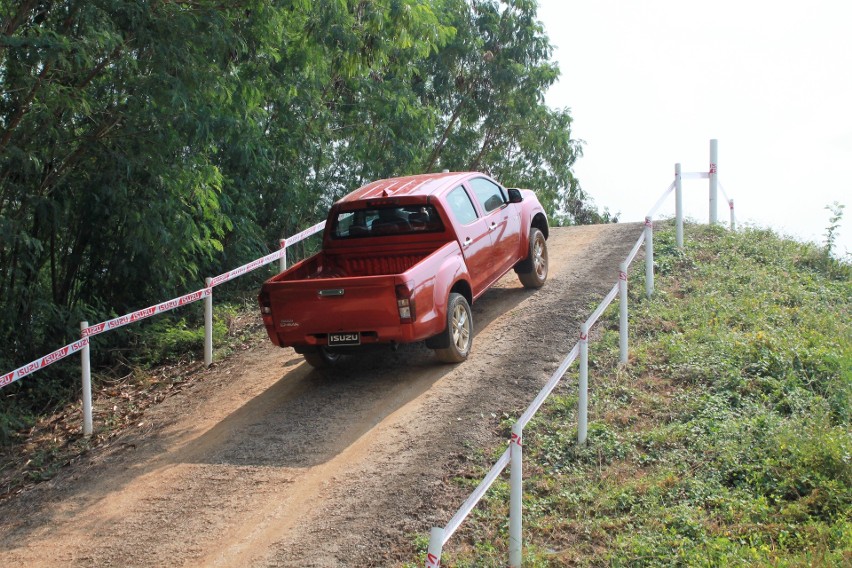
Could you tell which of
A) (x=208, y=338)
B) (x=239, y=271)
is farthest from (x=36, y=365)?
(x=239, y=271)

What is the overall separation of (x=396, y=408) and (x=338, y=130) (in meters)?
9.80

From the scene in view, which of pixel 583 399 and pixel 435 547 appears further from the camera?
pixel 583 399

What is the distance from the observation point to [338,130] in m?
18.2

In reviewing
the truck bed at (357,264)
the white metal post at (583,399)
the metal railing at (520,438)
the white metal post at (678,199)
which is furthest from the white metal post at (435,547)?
the white metal post at (678,199)

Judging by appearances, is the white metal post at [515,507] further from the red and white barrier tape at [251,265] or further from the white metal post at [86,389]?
the red and white barrier tape at [251,265]

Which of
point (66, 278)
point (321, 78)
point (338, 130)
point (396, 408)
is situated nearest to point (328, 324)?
point (396, 408)

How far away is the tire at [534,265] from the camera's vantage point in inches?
504

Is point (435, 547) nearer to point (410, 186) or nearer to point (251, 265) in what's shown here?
point (410, 186)

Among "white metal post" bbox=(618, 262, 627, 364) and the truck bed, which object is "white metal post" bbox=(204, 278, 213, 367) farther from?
"white metal post" bbox=(618, 262, 627, 364)

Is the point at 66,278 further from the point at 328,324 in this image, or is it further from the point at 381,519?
the point at 381,519

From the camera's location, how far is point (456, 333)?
10453mm

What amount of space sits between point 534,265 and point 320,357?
3.53 meters

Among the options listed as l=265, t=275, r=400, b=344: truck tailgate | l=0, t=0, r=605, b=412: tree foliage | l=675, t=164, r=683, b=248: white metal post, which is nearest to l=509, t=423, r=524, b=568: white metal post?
l=265, t=275, r=400, b=344: truck tailgate

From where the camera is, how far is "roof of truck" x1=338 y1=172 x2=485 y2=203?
11.2 metres
